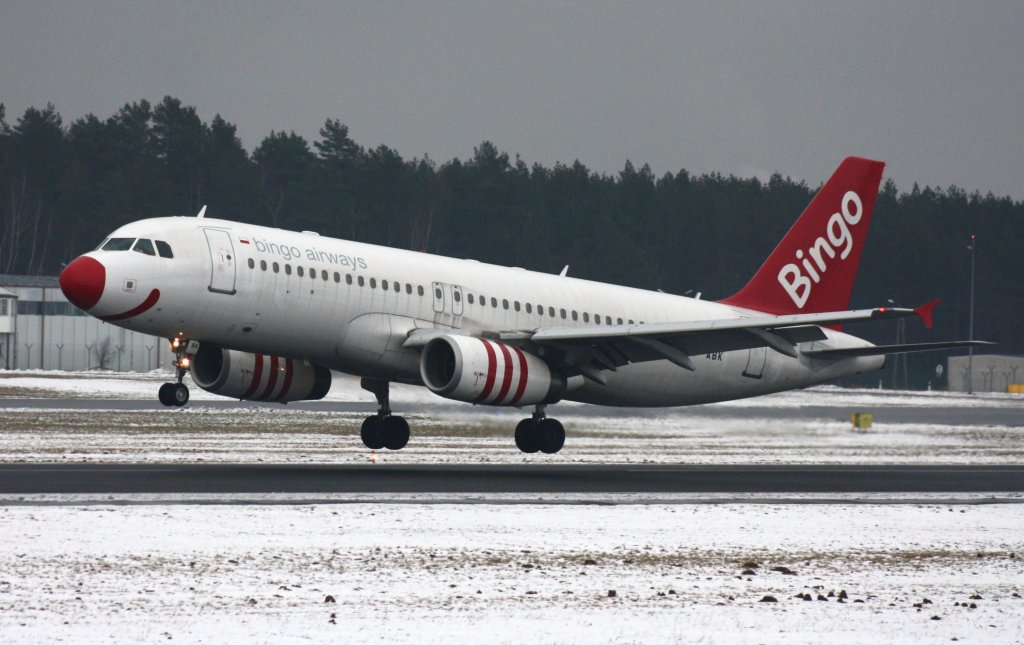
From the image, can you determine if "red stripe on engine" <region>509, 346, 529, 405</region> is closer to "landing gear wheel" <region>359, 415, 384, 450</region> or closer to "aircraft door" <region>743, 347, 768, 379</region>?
"landing gear wheel" <region>359, 415, 384, 450</region>

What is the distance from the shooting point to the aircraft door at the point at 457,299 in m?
33.5

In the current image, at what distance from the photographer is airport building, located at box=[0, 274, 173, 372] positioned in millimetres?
99250

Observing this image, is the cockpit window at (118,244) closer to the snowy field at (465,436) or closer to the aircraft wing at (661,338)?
the snowy field at (465,436)

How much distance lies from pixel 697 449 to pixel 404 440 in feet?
34.7

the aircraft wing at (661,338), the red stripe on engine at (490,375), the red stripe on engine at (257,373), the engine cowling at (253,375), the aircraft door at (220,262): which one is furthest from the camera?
the red stripe on engine at (257,373)

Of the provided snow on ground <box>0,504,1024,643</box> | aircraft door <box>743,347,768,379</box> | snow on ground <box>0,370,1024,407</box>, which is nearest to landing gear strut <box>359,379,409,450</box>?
aircraft door <box>743,347,768,379</box>

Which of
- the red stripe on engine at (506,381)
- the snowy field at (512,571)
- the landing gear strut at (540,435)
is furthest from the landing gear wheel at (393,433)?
the snowy field at (512,571)

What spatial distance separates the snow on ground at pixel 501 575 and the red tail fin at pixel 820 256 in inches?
739

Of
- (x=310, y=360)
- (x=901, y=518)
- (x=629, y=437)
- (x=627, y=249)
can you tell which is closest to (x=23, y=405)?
(x=629, y=437)

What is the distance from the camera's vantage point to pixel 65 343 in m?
101

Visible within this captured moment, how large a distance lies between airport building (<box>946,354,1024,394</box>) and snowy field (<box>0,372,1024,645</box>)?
3381 inches

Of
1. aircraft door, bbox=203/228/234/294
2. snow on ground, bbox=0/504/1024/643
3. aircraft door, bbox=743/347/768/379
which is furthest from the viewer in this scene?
aircraft door, bbox=743/347/768/379

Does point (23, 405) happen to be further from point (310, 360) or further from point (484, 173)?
point (484, 173)

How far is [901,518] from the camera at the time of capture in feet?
72.9
